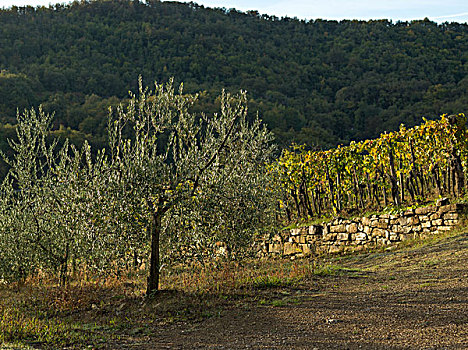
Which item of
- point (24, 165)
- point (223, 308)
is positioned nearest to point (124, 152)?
point (223, 308)

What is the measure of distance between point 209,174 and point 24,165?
603 centimetres

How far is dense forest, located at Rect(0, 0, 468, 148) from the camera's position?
3362cm

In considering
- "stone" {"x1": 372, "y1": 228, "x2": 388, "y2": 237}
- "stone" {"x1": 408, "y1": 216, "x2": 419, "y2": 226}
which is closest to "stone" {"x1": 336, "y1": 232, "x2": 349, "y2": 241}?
"stone" {"x1": 372, "y1": 228, "x2": 388, "y2": 237}

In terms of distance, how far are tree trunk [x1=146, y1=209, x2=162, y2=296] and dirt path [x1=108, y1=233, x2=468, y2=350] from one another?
1.67 metres

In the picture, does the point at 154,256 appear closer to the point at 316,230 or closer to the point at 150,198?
the point at 150,198

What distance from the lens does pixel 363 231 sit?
1341 cm

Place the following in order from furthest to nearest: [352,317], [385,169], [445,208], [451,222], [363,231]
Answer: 1. [385,169]
2. [363,231]
3. [445,208]
4. [451,222]
5. [352,317]

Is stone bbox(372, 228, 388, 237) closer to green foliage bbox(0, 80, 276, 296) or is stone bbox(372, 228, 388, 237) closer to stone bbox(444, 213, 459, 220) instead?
stone bbox(444, 213, 459, 220)

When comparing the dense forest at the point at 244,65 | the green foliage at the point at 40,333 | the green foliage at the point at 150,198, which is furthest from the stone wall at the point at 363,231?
the dense forest at the point at 244,65

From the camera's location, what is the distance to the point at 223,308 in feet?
24.8

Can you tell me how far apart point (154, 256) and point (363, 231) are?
25.6ft

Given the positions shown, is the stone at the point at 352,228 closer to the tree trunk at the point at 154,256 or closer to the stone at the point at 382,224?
the stone at the point at 382,224

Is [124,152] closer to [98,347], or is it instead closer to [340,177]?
[98,347]

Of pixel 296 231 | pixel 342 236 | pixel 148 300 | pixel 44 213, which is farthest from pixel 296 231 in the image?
pixel 44 213
